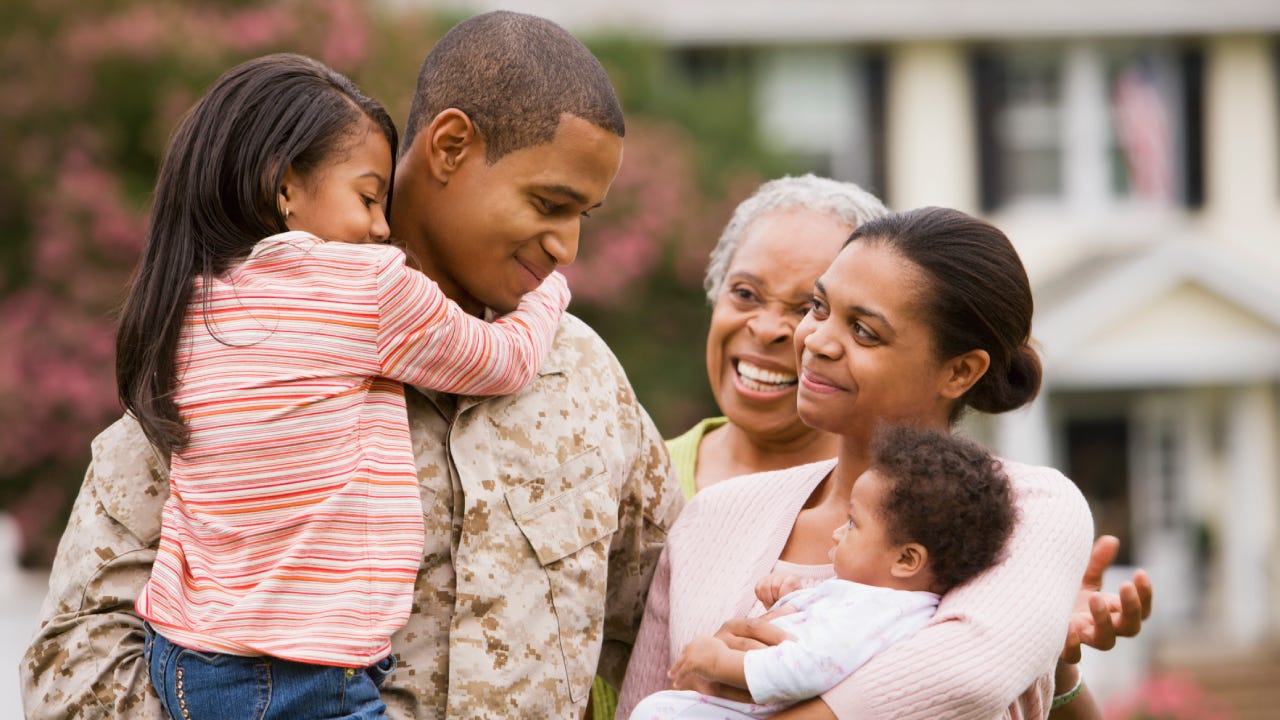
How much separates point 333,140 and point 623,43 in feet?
41.7

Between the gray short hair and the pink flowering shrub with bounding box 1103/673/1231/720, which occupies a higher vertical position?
the gray short hair

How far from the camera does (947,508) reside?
283 centimetres

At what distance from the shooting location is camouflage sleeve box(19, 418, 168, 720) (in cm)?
284

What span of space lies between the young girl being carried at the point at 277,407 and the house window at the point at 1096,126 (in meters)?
15.4

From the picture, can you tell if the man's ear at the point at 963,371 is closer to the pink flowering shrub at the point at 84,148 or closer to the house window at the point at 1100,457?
the pink flowering shrub at the point at 84,148

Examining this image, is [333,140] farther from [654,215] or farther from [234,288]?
[654,215]

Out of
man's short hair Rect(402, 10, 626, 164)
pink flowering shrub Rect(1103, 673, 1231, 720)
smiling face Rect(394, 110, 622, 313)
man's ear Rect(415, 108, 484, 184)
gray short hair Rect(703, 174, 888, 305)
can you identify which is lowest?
pink flowering shrub Rect(1103, 673, 1231, 720)

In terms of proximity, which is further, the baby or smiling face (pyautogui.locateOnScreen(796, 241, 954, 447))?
smiling face (pyautogui.locateOnScreen(796, 241, 954, 447))

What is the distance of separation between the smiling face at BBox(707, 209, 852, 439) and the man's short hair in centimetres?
98

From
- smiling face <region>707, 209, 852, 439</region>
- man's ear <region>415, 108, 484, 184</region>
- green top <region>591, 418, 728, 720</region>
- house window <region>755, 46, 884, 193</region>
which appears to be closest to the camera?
man's ear <region>415, 108, 484, 184</region>

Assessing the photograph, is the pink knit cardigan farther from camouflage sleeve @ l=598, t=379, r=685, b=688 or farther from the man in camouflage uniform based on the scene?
the man in camouflage uniform

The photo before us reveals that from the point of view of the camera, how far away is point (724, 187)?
1498 cm

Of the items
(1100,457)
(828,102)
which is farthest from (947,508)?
(1100,457)

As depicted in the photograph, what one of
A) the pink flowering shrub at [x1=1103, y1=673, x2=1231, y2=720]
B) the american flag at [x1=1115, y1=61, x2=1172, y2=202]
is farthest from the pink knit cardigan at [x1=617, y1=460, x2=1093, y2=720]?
the american flag at [x1=1115, y1=61, x2=1172, y2=202]
